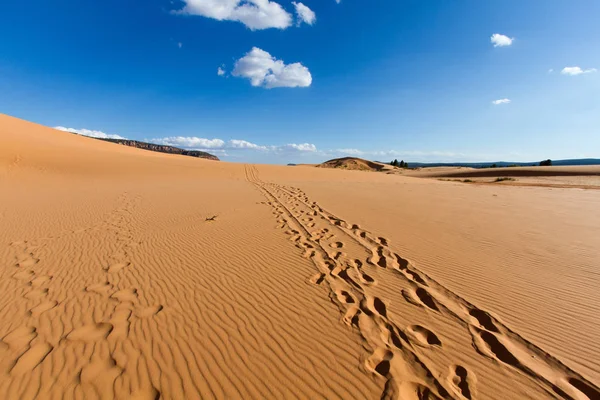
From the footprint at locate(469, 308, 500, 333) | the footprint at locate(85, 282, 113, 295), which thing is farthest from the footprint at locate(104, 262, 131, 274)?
the footprint at locate(469, 308, 500, 333)

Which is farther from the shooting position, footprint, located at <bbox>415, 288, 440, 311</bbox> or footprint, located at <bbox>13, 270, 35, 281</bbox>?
footprint, located at <bbox>13, 270, 35, 281</bbox>

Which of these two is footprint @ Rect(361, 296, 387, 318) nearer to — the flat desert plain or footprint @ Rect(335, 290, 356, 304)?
the flat desert plain

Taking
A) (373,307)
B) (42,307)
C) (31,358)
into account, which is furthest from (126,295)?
(373,307)

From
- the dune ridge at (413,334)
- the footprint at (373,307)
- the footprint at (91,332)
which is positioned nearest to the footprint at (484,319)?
the dune ridge at (413,334)

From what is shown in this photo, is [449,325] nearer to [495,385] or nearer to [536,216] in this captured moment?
[495,385]

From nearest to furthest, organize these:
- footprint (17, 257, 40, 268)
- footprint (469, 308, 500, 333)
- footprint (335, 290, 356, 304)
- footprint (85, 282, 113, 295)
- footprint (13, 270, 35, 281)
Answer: footprint (469, 308, 500, 333), footprint (335, 290, 356, 304), footprint (85, 282, 113, 295), footprint (13, 270, 35, 281), footprint (17, 257, 40, 268)

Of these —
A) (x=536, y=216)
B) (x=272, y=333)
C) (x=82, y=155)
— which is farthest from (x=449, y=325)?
(x=82, y=155)

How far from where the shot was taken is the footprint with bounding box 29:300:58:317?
3525 mm

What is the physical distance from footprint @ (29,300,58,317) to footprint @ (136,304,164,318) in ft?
4.28

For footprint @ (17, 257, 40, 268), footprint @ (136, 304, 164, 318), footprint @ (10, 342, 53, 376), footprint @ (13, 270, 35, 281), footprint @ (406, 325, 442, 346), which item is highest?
footprint @ (406, 325, 442, 346)

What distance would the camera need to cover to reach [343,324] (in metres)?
3.28

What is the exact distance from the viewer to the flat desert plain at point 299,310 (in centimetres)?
253

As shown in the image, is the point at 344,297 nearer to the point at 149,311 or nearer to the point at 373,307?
the point at 373,307

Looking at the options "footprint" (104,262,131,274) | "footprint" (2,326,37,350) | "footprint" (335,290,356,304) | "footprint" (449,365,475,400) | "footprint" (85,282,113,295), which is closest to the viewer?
"footprint" (449,365,475,400)
